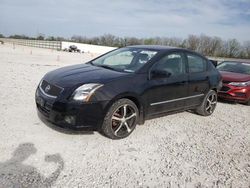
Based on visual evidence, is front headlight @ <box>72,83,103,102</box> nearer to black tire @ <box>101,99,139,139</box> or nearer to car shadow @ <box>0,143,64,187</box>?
black tire @ <box>101,99,139,139</box>

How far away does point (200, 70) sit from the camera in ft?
19.7

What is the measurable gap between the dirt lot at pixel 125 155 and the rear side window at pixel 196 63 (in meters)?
1.27

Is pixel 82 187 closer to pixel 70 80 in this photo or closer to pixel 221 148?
pixel 70 80

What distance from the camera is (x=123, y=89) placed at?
4.26m

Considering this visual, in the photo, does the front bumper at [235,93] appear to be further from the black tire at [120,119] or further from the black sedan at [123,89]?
the black tire at [120,119]

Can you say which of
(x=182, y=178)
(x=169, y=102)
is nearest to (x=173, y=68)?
(x=169, y=102)

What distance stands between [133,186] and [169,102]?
7.99ft

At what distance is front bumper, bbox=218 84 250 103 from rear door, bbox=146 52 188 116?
9.88 ft

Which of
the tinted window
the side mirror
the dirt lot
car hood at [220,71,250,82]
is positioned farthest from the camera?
car hood at [220,71,250,82]

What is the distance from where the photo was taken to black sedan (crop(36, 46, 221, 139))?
3988 millimetres

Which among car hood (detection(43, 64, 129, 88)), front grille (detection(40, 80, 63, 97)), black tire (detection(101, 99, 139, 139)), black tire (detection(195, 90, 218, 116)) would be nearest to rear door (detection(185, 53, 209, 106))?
black tire (detection(195, 90, 218, 116))

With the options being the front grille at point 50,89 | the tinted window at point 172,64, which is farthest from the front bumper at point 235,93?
the front grille at point 50,89

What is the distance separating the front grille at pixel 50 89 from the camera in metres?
4.08

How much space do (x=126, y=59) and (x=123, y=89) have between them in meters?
1.24
